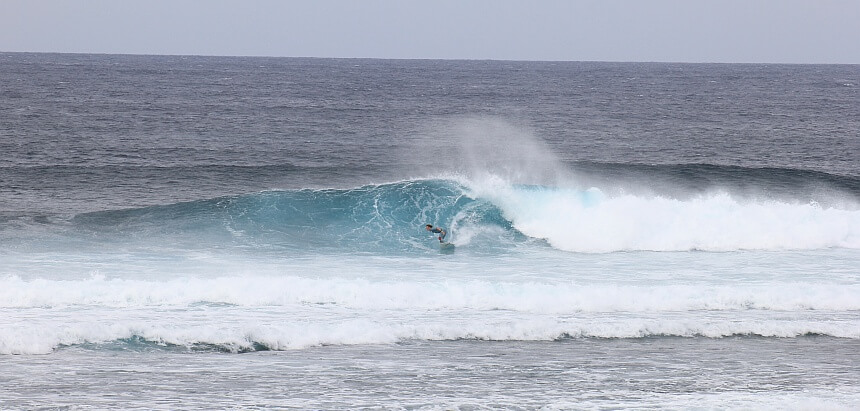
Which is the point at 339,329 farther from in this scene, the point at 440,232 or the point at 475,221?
the point at 475,221

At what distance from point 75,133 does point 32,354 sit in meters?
30.5

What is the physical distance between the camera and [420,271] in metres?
20.2

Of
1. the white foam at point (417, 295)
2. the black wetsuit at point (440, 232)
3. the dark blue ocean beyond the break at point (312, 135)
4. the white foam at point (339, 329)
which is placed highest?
the dark blue ocean beyond the break at point (312, 135)

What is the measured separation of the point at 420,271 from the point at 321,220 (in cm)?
594

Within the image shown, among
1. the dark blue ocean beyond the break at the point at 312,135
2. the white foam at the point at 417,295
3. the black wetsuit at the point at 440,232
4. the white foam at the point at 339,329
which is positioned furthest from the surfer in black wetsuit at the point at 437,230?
the dark blue ocean beyond the break at the point at 312,135

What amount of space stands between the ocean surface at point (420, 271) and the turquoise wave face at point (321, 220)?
96 mm

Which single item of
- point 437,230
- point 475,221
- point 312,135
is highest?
point 312,135

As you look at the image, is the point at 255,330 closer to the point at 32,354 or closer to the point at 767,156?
the point at 32,354

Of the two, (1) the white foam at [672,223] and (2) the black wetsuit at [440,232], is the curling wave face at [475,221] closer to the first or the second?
(1) the white foam at [672,223]

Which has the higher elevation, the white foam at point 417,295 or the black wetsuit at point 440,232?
the black wetsuit at point 440,232

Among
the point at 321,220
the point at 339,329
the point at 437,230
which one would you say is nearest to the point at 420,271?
the point at 437,230

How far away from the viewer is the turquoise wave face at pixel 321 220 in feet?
75.6

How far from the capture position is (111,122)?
4741 centimetres

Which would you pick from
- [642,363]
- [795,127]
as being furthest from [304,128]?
[642,363]
